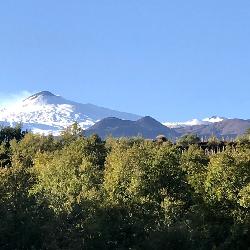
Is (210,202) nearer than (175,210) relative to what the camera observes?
No

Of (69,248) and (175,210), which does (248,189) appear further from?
(69,248)

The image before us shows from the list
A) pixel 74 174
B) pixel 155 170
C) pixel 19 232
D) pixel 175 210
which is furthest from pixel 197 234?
pixel 74 174

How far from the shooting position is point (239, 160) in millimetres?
88250

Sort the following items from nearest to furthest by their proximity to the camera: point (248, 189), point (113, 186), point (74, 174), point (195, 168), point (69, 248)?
1. point (69, 248)
2. point (248, 189)
3. point (113, 186)
4. point (195, 168)
5. point (74, 174)

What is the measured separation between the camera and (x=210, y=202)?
273 feet

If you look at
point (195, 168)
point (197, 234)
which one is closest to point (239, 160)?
point (195, 168)

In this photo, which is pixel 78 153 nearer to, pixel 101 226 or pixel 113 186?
pixel 113 186

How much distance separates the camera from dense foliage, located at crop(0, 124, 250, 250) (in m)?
69.1

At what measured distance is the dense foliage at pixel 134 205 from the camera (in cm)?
6912

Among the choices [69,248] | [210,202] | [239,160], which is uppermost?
[239,160]

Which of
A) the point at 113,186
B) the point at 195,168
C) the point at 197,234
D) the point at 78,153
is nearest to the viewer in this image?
the point at 197,234

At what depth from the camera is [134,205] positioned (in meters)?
77.9

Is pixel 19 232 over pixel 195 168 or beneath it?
beneath

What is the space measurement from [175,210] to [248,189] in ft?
38.1
